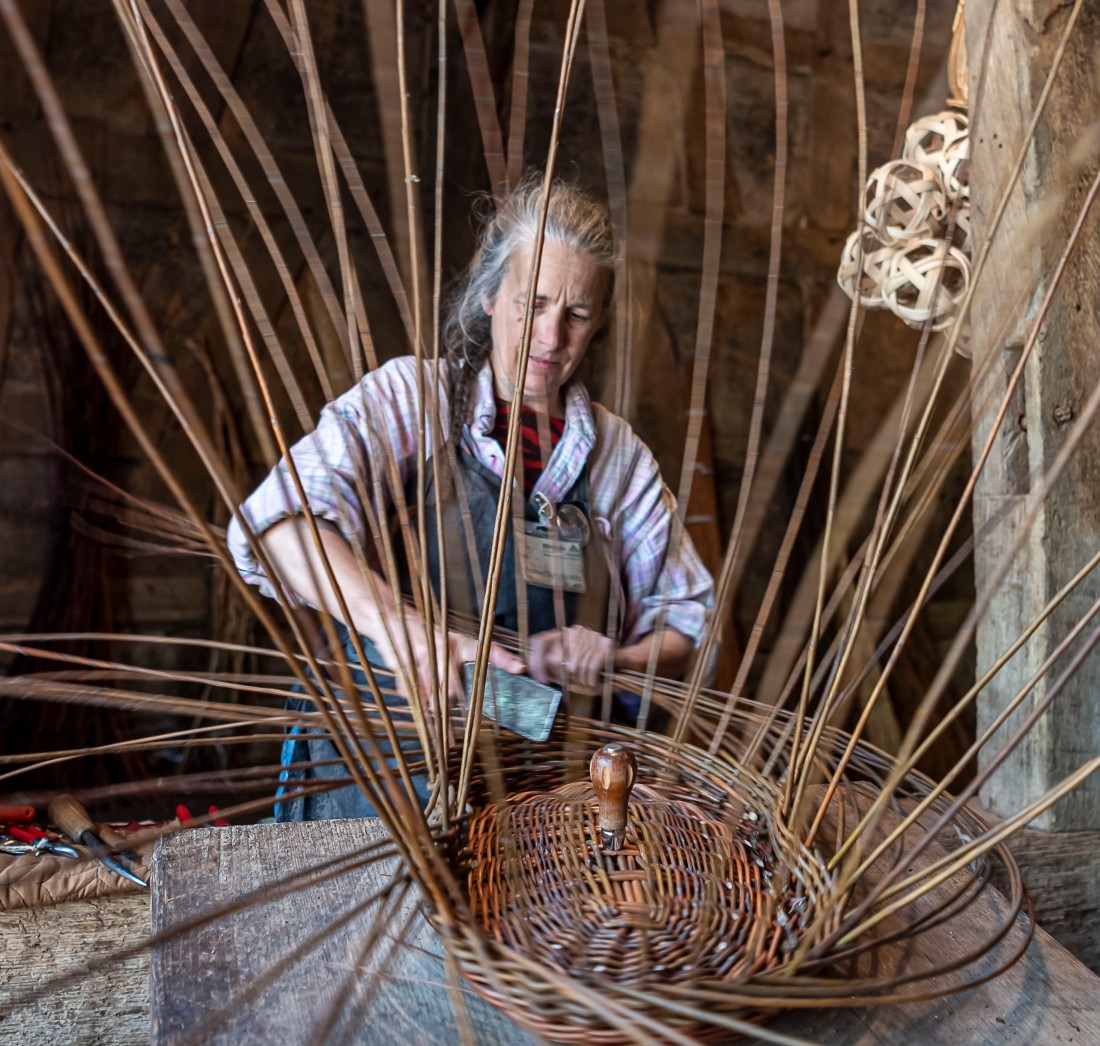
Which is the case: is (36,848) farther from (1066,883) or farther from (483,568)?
(1066,883)

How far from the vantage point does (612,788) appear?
2.34 feet

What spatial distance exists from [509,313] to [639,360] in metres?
1.29

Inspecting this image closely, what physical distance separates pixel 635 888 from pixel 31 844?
3.59 feet

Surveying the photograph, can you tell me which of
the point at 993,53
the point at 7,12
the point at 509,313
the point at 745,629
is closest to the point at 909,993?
the point at 7,12

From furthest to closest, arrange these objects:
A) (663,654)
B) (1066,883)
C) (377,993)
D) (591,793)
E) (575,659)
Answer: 1. (663,654)
2. (1066,883)
3. (575,659)
4. (591,793)
5. (377,993)

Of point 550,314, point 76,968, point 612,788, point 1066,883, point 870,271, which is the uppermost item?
point 870,271

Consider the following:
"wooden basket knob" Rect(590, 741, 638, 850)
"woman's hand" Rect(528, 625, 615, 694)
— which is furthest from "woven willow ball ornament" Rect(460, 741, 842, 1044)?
"woman's hand" Rect(528, 625, 615, 694)

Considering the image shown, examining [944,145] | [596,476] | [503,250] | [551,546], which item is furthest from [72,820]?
[944,145]

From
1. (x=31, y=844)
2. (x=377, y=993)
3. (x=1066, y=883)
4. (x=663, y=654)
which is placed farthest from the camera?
(x=663, y=654)

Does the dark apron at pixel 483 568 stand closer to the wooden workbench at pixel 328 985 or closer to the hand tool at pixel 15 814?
the hand tool at pixel 15 814

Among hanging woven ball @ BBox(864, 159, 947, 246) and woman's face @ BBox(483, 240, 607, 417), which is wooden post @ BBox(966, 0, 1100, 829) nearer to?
hanging woven ball @ BBox(864, 159, 947, 246)

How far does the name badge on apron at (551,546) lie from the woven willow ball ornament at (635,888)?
2.03ft

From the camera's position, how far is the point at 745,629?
10.1 ft

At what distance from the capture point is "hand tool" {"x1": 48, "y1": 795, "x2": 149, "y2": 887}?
138 cm
